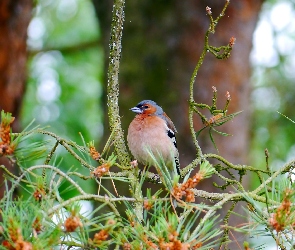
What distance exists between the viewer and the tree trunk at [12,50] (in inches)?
293

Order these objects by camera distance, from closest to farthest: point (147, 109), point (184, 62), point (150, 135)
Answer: point (150, 135)
point (147, 109)
point (184, 62)

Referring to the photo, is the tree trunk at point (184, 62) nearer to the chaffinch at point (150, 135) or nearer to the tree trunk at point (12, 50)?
the tree trunk at point (12, 50)

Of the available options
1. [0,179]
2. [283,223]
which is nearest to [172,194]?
[283,223]

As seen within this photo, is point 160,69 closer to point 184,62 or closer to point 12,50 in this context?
point 184,62

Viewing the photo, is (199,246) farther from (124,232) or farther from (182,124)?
(182,124)

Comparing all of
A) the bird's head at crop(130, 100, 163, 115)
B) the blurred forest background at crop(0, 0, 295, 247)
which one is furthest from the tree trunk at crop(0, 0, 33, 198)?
the bird's head at crop(130, 100, 163, 115)

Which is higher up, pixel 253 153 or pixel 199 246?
pixel 199 246

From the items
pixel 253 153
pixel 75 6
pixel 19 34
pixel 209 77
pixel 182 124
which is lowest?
pixel 253 153

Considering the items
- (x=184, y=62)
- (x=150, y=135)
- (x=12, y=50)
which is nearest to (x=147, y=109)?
(x=150, y=135)

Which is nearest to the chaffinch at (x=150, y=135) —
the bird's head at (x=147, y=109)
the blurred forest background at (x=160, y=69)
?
the bird's head at (x=147, y=109)

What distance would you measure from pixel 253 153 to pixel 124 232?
9630mm

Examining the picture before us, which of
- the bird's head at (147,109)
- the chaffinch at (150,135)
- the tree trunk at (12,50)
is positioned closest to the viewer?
the chaffinch at (150,135)

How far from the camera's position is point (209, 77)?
7957 millimetres

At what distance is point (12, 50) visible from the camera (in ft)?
24.7
